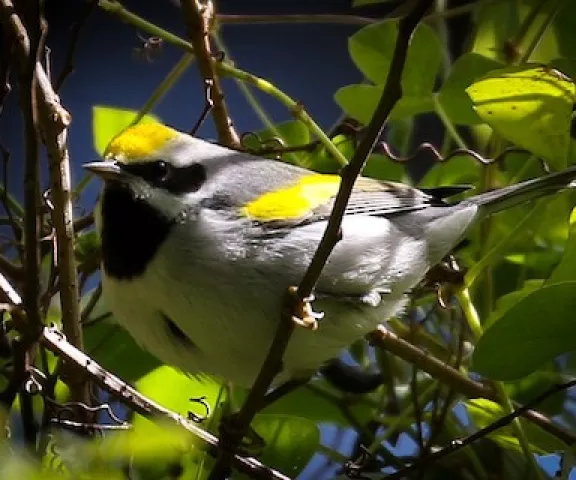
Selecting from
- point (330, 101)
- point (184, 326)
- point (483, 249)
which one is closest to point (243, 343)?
point (184, 326)

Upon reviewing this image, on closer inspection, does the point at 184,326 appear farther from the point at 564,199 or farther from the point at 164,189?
the point at 564,199

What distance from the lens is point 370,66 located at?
114cm

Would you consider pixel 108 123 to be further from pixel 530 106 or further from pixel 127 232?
pixel 530 106

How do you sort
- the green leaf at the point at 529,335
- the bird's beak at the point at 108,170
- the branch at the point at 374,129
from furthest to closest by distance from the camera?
the bird's beak at the point at 108,170 → the green leaf at the point at 529,335 → the branch at the point at 374,129

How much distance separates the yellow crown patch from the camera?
933 mm

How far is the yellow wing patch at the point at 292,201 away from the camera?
3.05ft

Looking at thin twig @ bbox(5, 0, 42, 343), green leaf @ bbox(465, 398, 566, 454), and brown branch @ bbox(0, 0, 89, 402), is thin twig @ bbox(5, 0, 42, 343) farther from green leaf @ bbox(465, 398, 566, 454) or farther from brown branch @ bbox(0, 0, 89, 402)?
green leaf @ bbox(465, 398, 566, 454)

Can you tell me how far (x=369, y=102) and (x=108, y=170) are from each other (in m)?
0.37

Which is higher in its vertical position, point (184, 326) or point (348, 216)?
point (348, 216)

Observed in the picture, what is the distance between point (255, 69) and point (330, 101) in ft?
0.58

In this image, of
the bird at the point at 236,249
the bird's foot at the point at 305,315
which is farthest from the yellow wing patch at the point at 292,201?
the bird's foot at the point at 305,315

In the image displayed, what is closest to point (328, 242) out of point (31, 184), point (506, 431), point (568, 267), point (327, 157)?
point (31, 184)

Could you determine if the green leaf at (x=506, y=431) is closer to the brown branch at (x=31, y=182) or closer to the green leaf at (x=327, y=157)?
the green leaf at (x=327, y=157)

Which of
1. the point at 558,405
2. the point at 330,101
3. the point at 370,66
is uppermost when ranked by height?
the point at 370,66
